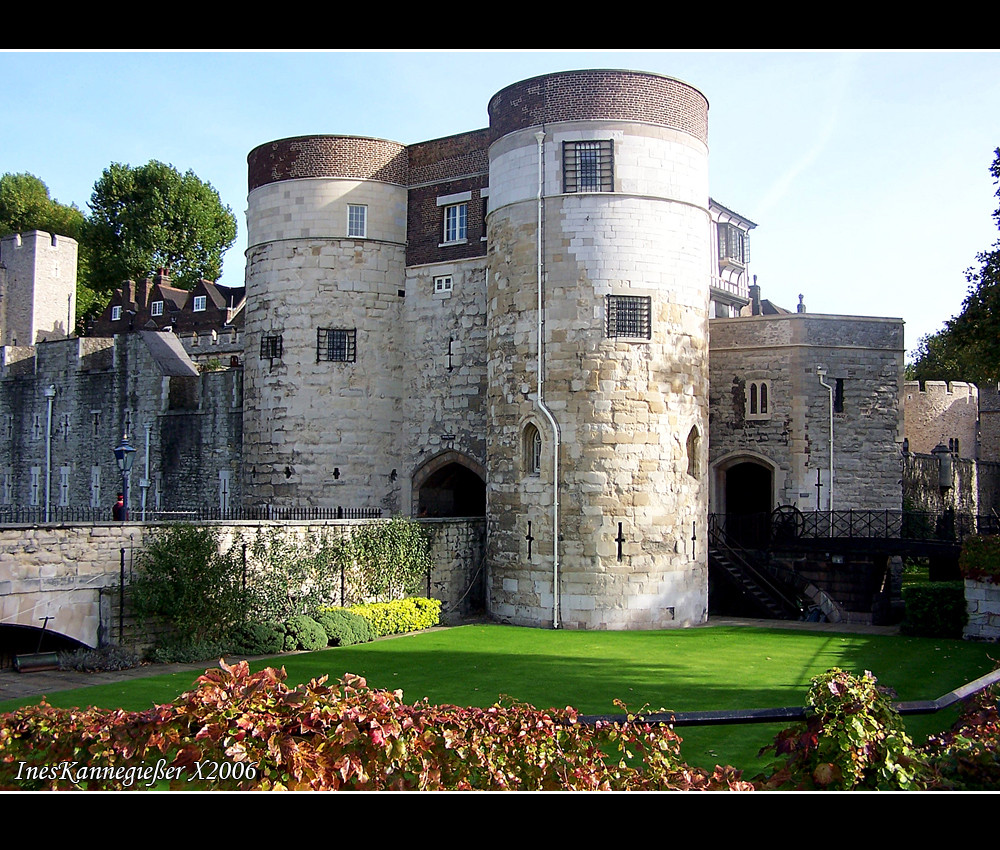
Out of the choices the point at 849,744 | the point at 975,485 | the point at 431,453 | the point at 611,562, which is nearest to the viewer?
the point at 849,744

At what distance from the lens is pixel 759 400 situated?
27.0 m

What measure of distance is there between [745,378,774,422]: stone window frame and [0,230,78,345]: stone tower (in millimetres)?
36758

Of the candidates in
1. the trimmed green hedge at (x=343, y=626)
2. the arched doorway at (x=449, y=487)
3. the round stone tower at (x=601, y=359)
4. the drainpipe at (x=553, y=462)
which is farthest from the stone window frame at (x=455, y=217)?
the trimmed green hedge at (x=343, y=626)

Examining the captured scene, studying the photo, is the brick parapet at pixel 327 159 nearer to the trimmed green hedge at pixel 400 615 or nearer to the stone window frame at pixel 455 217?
the stone window frame at pixel 455 217

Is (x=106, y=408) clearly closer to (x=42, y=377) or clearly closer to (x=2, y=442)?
(x=42, y=377)

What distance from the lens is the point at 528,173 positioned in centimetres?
2198

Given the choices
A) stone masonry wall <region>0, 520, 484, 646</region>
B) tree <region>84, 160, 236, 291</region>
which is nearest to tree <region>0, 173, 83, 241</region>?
tree <region>84, 160, 236, 291</region>

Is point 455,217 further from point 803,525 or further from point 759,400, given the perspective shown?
point 803,525

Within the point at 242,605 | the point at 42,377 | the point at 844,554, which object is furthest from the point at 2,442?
the point at 844,554

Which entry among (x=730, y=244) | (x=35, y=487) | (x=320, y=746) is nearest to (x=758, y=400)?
(x=730, y=244)

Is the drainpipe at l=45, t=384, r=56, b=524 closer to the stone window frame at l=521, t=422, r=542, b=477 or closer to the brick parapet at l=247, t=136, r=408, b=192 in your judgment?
the brick parapet at l=247, t=136, r=408, b=192

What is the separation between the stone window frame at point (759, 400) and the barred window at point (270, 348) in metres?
12.9

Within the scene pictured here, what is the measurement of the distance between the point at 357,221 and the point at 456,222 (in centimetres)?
268
